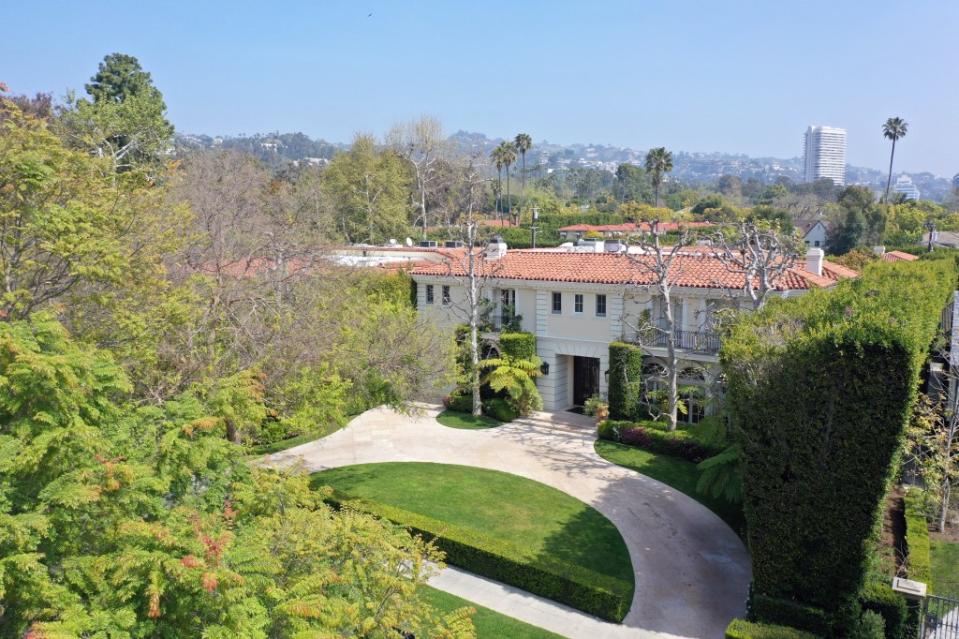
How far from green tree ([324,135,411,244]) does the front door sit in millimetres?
35859

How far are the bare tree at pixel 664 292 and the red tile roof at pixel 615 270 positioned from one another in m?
0.09

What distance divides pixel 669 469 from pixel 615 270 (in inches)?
380

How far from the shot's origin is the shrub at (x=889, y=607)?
43.5 feet

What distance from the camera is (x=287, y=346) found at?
20.2 meters

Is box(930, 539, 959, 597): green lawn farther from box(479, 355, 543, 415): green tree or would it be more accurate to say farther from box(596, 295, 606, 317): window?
box(479, 355, 543, 415): green tree

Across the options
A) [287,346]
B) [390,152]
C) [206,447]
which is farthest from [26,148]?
[390,152]

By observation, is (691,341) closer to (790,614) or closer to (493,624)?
(790,614)

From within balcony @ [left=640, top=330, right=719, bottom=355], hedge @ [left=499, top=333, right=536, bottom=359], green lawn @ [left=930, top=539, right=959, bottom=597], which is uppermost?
balcony @ [left=640, top=330, right=719, bottom=355]

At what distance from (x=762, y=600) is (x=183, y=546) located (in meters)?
11.0

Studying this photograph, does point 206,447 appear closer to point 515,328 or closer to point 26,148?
point 26,148

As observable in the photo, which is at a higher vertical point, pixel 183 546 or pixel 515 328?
pixel 183 546

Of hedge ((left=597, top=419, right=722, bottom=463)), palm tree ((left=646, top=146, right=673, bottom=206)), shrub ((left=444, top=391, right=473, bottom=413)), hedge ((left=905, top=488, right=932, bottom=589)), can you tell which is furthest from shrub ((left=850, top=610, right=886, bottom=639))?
palm tree ((left=646, top=146, right=673, bottom=206))

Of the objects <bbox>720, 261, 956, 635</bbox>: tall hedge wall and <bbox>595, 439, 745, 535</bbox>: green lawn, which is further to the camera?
<bbox>595, 439, 745, 535</bbox>: green lawn

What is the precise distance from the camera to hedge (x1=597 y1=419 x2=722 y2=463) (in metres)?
25.7
